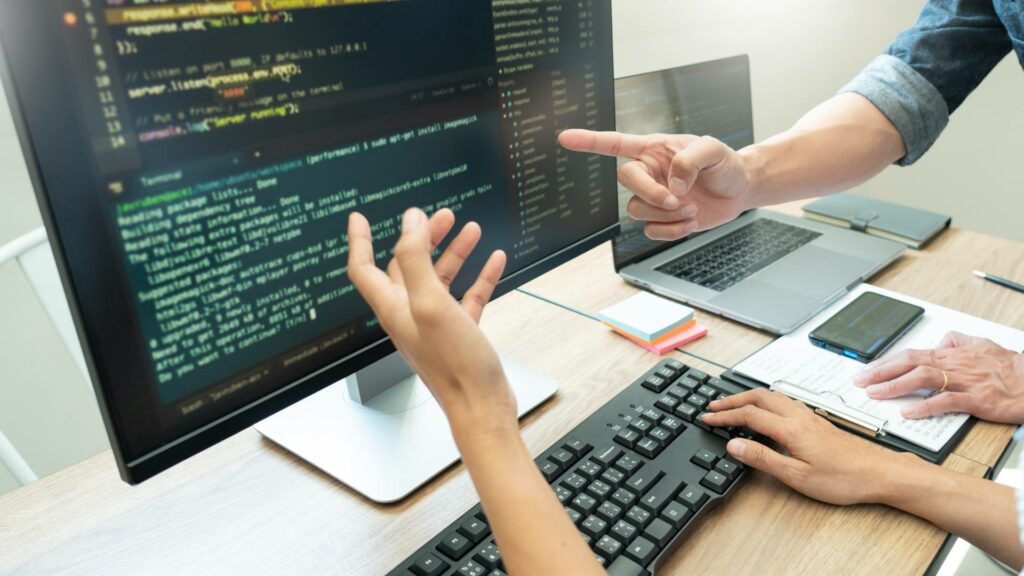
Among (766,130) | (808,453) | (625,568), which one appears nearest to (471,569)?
(625,568)

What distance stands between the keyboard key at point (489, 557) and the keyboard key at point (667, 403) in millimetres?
259

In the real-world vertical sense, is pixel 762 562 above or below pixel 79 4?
below

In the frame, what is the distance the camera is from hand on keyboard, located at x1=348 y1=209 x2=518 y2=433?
425mm

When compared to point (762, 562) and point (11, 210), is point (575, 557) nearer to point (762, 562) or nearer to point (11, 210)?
point (762, 562)

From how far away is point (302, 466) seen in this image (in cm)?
70

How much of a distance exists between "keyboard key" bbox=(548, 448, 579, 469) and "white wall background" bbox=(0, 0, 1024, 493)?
844 millimetres

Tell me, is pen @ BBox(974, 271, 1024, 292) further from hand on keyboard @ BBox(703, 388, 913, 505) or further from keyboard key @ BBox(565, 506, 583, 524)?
keyboard key @ BBox(565, 506, 583, 524)

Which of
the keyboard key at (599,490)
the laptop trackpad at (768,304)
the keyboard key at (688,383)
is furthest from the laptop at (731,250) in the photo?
the keyboard key at (599,490)

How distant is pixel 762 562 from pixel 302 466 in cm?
43

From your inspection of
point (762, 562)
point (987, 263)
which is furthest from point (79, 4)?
point (987, 263)

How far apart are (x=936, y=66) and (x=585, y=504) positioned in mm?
900

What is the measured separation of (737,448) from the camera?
662 mm

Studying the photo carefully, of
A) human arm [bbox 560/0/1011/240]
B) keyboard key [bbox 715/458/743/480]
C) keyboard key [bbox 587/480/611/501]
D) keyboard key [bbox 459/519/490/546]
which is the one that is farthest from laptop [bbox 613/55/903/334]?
keyboard key [bbox 459/519/490/546]

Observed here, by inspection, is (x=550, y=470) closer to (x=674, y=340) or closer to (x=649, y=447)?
(x=649, y=447)
